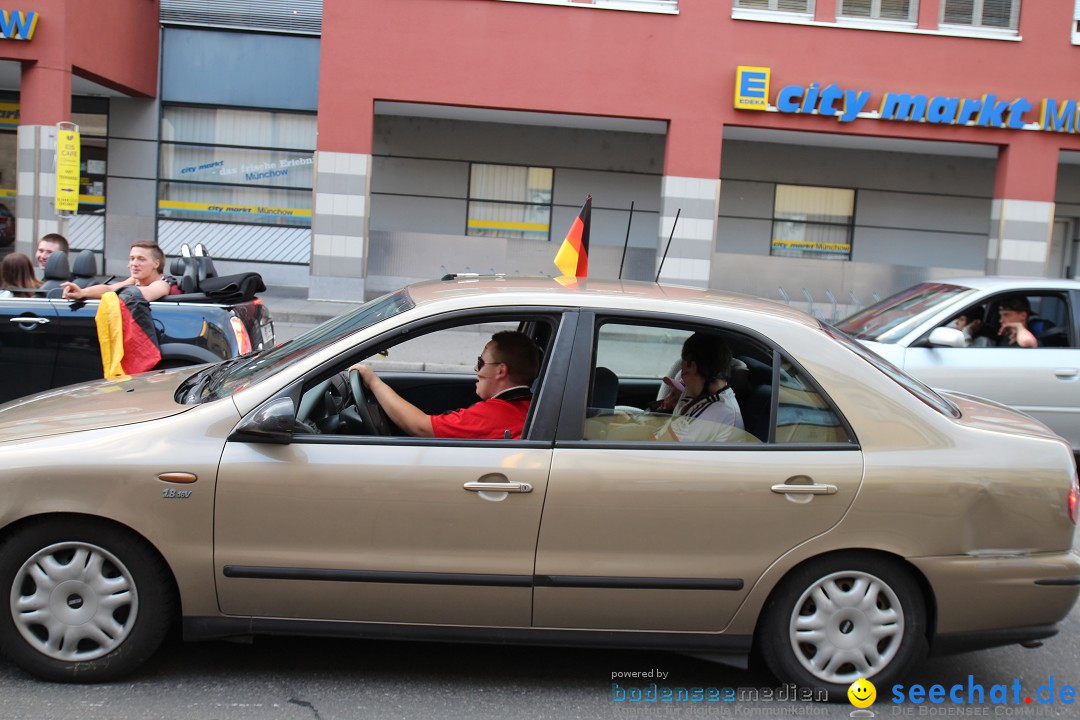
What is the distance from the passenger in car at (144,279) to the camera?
7.25 metres

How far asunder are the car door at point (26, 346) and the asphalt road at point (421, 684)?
3.40 metres

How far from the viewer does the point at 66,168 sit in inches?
638

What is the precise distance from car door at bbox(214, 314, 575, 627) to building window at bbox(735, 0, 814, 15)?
1553 centimetres

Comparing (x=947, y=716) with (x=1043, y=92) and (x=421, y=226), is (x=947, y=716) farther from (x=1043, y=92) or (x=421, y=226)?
(x=421, y=226)

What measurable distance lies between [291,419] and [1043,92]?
57.0 feet

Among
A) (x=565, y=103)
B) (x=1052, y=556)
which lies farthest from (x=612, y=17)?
(x=1052, y=556)

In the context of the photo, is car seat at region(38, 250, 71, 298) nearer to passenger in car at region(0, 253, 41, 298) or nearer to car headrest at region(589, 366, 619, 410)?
passenger in car at region(0, 253, 41, 298)

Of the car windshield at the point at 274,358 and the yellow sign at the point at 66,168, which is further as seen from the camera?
the yellow sign at the point at 66,168

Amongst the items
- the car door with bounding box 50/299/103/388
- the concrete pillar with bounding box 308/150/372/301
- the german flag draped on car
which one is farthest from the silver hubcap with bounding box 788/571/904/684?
the concrete pillar with bounding box 308/150/372/301

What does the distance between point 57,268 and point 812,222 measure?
16515mm

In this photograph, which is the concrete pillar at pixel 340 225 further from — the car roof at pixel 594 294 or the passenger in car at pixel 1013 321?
the car roof at pixel 594 294

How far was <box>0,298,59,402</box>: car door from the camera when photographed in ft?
22.9

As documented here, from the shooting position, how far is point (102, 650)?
3.84 m

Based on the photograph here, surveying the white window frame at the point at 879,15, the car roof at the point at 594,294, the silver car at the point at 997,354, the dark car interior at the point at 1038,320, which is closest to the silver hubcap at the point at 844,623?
the car roof at the point at 594,294
